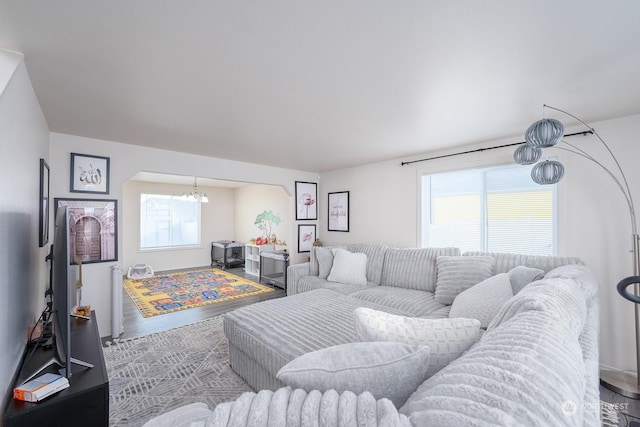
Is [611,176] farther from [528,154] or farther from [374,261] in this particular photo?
→ [374,261]

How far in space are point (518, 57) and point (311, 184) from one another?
4070 millimetres

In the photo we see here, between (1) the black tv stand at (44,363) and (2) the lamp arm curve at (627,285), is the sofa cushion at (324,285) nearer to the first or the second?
(2) the lamp arm curve at (627,285)

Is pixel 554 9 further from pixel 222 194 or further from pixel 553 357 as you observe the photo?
pixel 222 194

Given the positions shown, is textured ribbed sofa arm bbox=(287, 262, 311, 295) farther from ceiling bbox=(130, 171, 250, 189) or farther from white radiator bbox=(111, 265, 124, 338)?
ceiling bbox=(130, 171, 250, 189)

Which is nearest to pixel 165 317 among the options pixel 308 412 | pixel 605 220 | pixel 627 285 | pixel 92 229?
pixel 92 229

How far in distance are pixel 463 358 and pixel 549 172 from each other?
2.49 metres

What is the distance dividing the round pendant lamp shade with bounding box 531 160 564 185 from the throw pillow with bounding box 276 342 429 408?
2.42 metres

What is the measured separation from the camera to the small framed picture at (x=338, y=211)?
4.98 m

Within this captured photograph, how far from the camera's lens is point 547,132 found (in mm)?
1852

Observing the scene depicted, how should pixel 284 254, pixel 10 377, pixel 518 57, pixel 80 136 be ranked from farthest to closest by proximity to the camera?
pixel 284 254 → pixel 80 136 → pixel 518 57 → pixel 10 377

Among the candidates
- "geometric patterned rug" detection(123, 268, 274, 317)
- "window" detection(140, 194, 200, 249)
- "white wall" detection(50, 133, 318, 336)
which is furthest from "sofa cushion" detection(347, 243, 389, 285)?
"window" detection(140, 194, 200, 249)

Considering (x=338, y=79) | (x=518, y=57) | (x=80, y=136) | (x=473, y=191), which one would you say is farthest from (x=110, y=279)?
(x=473, y=191)

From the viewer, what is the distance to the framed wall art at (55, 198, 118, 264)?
3023 mm

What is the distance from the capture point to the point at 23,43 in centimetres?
146
